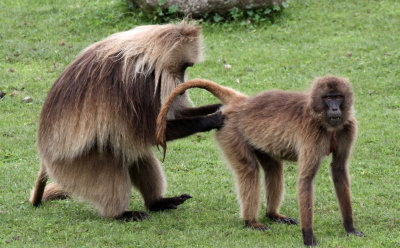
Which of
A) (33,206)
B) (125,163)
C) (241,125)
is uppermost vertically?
(241,125)

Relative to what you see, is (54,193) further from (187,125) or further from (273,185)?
(273,185)

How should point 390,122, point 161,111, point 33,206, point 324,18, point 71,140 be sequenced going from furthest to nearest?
point 324,18 < point 390,122 < point 33,206 < point 71,140 < point 161,111

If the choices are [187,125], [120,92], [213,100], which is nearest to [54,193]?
[120,92]

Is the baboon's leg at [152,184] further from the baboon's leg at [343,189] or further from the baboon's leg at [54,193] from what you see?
the baboon's leg at [343,189]

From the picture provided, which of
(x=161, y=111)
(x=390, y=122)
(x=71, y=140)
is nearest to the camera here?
(x=161, y=111)

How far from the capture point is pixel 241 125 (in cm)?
654

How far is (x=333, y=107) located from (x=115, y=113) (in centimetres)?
203

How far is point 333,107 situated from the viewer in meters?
5.73

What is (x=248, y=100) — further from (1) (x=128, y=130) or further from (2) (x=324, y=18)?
(2) (x=324, y=18)

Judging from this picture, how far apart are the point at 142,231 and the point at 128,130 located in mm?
952

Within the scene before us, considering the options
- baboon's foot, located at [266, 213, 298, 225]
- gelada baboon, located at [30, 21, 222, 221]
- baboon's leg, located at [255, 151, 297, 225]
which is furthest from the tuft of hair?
baboon's foot, located at [266, 213, 298, 225]

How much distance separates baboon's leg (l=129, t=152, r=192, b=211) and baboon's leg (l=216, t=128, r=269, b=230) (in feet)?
3.11

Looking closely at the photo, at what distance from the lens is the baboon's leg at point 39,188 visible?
696 centimetres

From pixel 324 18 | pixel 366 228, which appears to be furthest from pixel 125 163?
pixel 324 18
